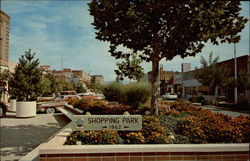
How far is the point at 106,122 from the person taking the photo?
5344 mm

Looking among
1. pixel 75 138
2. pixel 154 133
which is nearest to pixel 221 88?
pixel 154 133

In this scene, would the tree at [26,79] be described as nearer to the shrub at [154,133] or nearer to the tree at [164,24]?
the tree at [164,24]

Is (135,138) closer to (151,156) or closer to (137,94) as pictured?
(151,156)

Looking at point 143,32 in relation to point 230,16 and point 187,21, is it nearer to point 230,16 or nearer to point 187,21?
point 187,21

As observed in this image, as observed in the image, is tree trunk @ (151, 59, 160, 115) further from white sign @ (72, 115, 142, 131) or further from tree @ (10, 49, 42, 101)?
tree @ (10, 49, 42, 101)

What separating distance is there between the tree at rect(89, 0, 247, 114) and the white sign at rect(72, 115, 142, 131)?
282 centimetres

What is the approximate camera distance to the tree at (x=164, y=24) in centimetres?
645

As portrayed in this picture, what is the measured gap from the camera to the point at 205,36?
7320mm

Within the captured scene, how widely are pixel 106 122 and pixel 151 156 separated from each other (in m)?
1.50

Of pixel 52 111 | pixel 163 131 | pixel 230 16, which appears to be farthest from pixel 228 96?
pixel 163 131

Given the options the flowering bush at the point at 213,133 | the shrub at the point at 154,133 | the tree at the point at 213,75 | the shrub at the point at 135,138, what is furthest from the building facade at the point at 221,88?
the shrub at the point at 135,138

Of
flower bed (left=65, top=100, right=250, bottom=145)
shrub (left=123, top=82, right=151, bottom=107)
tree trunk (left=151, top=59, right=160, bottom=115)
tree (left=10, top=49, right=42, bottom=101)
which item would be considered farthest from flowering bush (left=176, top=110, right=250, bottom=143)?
tree (left=10, top=49, right=42, bottom=101)

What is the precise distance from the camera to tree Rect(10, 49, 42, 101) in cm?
1470

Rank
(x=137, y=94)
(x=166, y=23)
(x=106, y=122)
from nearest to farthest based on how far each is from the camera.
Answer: (x=106, y=122), (x=166, y=23), (x=137, y=94)
